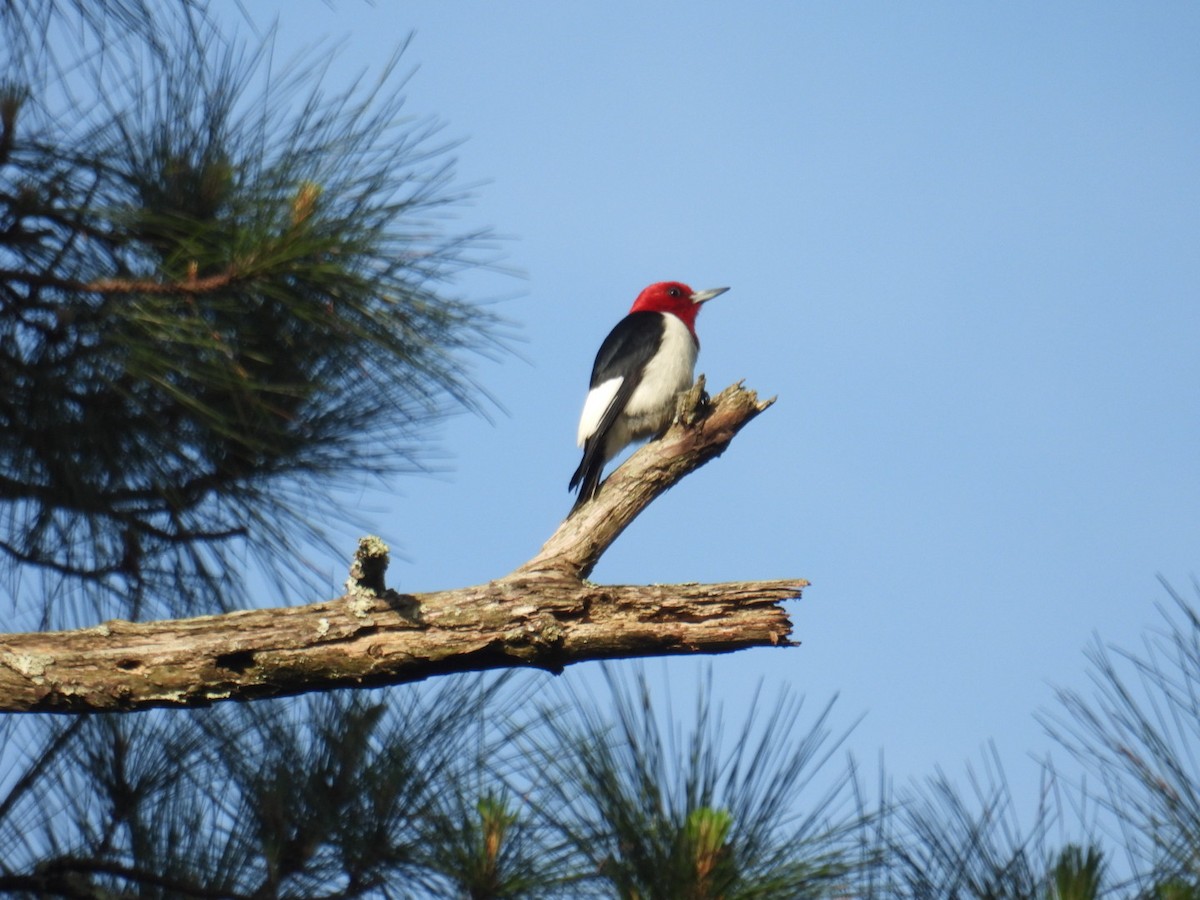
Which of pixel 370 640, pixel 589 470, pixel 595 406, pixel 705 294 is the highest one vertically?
pixel 705 294

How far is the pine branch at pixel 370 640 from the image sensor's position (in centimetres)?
269

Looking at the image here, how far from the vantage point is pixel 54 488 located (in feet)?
10.5

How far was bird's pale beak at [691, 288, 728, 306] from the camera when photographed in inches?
242

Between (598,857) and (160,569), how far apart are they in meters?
1.30

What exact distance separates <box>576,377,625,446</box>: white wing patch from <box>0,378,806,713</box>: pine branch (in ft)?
7.25

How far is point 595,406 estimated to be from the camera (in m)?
5.24


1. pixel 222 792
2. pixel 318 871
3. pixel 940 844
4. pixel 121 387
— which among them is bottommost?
pixel 940 844

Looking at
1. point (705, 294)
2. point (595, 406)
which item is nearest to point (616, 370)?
point (595, 406)

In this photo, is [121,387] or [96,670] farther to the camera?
[121,387]

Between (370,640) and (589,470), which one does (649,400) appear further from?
(370,640)

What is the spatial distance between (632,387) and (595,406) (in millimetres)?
204

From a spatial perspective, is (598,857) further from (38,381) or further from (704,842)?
(38,381)

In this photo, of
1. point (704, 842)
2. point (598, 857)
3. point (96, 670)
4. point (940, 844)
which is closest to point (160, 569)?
point (96, 670)

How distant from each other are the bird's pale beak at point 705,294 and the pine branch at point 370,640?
351 centimetres
